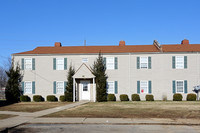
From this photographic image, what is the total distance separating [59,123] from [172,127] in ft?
16.8

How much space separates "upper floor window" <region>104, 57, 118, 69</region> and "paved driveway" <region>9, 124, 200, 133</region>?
16.7 meters

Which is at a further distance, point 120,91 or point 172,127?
point 120,91

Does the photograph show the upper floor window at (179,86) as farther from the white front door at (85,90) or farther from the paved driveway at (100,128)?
the paved driveway at (100,128)

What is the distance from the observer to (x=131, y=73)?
27.4m

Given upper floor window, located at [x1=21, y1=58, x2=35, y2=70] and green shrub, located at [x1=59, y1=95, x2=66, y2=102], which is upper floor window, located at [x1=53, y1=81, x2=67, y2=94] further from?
upper floor window, located at [x1=21, y1=58, x2=35, y2=70]

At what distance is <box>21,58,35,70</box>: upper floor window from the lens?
2844 centimetres

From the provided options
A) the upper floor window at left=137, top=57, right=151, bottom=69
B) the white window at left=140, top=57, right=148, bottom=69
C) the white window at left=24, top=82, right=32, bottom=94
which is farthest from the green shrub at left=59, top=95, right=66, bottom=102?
the white window at left=140, top=57, right=148, bottom=69

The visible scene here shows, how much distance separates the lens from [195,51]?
26797 mm

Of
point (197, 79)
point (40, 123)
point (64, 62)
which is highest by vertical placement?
point (64, 62)

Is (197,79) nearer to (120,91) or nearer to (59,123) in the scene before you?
(120,91)

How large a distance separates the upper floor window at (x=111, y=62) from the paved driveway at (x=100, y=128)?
54.7ft

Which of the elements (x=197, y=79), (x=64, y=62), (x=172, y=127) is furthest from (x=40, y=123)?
(x=197, y=79)

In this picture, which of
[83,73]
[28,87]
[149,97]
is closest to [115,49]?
[83,73]

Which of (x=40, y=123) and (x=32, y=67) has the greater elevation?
(x=32, y=67)
